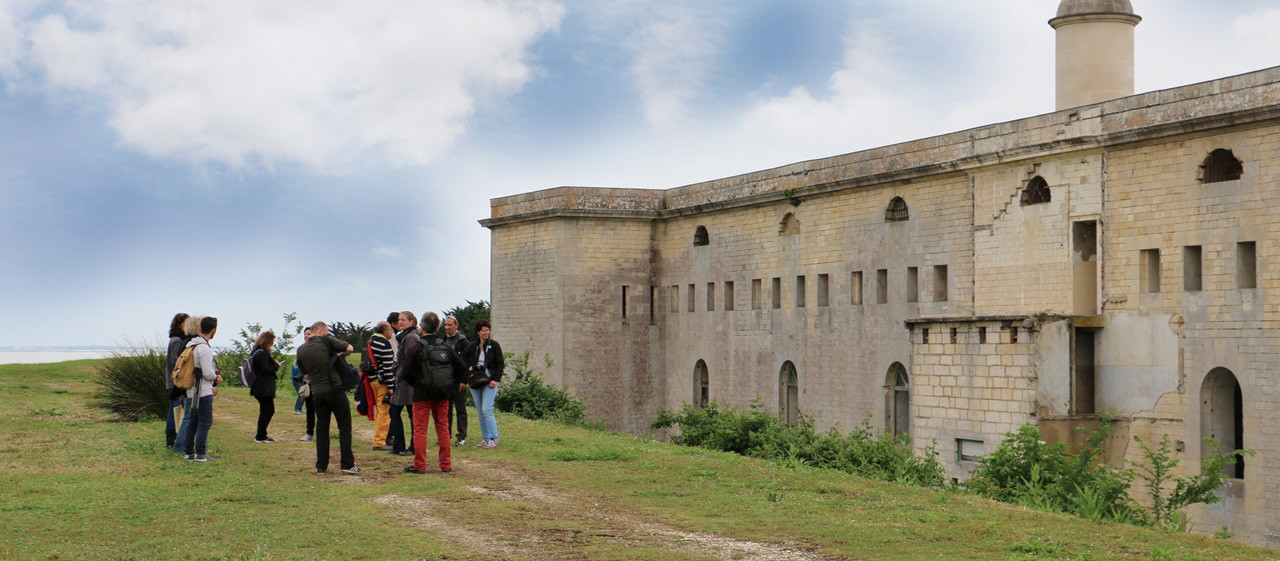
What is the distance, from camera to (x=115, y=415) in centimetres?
1994

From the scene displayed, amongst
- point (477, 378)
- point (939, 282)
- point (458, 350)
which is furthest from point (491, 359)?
point (939, 282)

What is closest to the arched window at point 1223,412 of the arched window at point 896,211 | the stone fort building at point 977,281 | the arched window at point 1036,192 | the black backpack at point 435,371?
the stone fort building at point 977,281

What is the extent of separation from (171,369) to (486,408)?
3.97 meters

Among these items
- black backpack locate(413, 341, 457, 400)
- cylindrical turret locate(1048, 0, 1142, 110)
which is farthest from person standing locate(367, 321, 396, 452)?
cylindrical turret locate(1048, 0, 1142, 110)

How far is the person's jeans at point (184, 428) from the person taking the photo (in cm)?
1434

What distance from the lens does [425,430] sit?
13352 mm

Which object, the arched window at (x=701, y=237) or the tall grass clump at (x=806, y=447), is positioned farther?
the arched window at (x=701, y=237)

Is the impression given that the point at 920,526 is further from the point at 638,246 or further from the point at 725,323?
the point at 638,246

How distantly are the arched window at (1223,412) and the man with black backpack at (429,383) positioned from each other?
14.2 m

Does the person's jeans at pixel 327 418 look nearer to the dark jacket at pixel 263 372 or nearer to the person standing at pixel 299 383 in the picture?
the person standing at pixel 299 383

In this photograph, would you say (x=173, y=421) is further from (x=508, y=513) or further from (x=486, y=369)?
(x=508, y=513)

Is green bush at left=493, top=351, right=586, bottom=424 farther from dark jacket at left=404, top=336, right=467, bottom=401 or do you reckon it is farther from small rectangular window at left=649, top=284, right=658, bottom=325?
dark jacket at left=404, top=336, right=467, bottom=401

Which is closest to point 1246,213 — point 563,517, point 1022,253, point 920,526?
point 1022,253

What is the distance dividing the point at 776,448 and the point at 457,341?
637 cm
